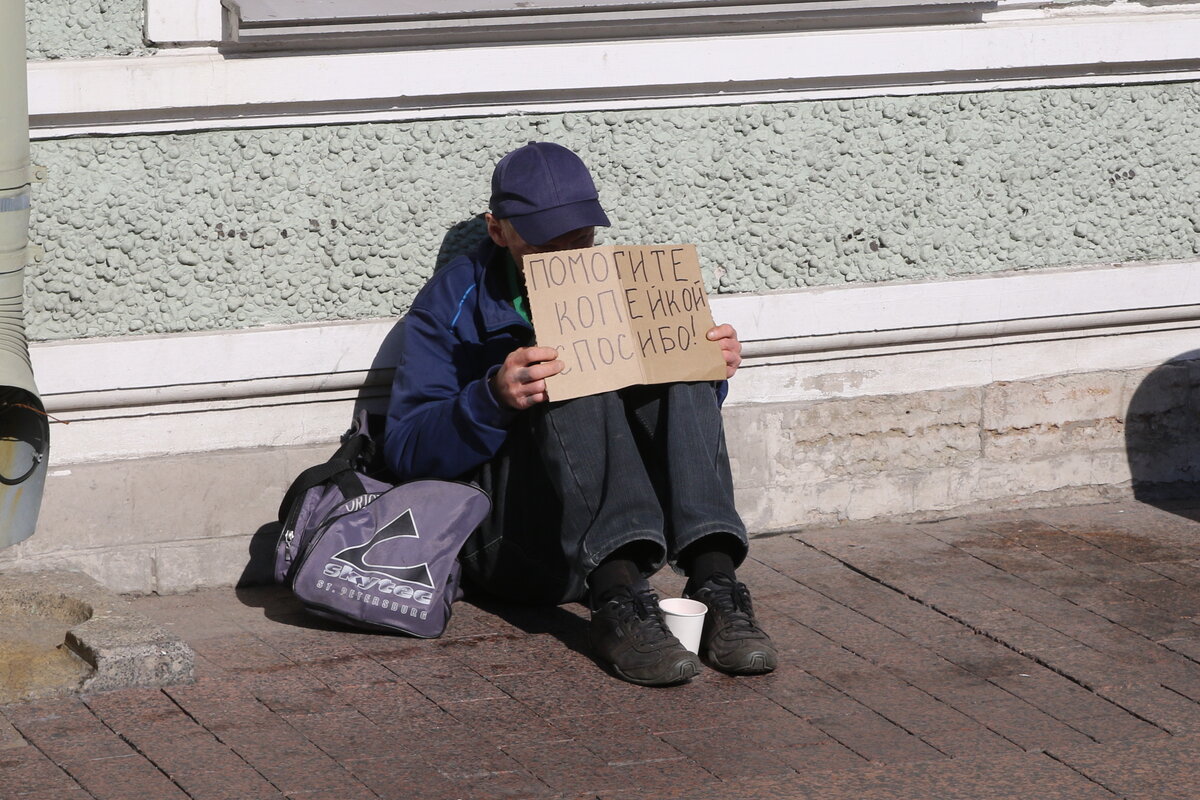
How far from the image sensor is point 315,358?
4.25m

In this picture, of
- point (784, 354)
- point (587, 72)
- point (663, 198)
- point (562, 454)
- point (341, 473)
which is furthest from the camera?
point (784, 354)

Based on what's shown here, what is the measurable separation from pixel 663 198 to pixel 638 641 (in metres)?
1.41

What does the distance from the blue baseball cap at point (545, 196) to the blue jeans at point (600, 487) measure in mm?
423

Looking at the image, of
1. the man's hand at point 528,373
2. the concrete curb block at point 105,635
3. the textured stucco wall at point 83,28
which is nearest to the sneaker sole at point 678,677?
the man's hand at point 528,373

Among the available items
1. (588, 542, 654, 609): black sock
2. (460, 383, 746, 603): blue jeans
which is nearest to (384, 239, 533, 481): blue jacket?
(460, 383, 746, 603): blue jeans

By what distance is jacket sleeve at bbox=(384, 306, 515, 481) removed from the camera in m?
3.84

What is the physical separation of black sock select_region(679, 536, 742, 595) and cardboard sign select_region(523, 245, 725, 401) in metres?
0.40

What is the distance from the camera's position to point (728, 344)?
392 centimetres

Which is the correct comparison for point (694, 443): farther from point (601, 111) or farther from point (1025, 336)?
point (1025, 336)

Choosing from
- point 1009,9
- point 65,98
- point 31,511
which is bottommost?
point 31,511

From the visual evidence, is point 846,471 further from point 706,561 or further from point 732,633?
point 732,633

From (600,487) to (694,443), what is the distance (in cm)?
25

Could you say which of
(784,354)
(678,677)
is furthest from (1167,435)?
(678,677)

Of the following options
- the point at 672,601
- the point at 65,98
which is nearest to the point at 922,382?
the point at 672,601
